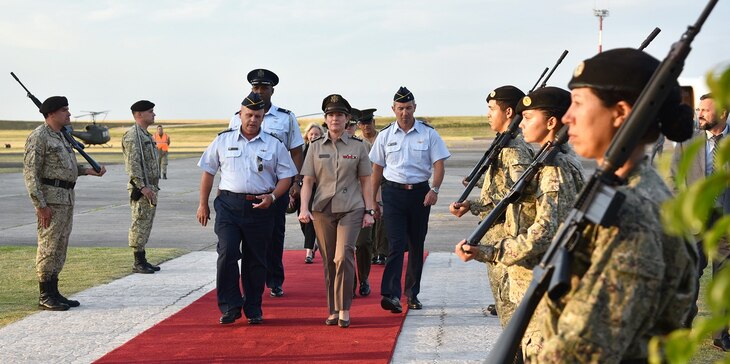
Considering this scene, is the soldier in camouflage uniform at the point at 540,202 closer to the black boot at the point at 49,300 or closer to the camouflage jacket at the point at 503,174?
the camouflage jacket at the point at 503,174

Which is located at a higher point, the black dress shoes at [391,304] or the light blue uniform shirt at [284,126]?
the light blue uniform shirt at [284,126]

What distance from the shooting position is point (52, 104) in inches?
358

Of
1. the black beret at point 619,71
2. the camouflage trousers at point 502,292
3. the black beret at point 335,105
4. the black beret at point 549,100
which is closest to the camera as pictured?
the black beret at point 619,71

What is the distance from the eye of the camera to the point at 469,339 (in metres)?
7.67

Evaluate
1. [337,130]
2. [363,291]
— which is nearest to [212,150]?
[337,130]

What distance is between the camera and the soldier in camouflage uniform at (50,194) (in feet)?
29.0

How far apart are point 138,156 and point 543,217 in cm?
801

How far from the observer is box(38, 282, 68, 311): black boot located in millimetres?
8852

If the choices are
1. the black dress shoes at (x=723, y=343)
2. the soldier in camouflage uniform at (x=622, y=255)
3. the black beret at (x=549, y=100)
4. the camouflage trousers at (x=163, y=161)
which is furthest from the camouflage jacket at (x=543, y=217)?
the camouflage trousers at (x=163, y=161)

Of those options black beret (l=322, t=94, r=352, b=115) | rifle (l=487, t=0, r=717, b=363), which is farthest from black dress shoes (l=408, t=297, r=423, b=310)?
rifle (l=487, t=0, r=717, b=363)

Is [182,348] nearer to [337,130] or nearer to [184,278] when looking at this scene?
[337,130]

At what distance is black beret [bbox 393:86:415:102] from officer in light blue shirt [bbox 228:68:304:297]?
1.14m

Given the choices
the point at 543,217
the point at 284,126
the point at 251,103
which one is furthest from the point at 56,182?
the point at 543,217

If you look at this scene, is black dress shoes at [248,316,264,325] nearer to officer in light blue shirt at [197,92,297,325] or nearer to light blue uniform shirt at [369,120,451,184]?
officer in light blue shirt at [197,92,297,325]
